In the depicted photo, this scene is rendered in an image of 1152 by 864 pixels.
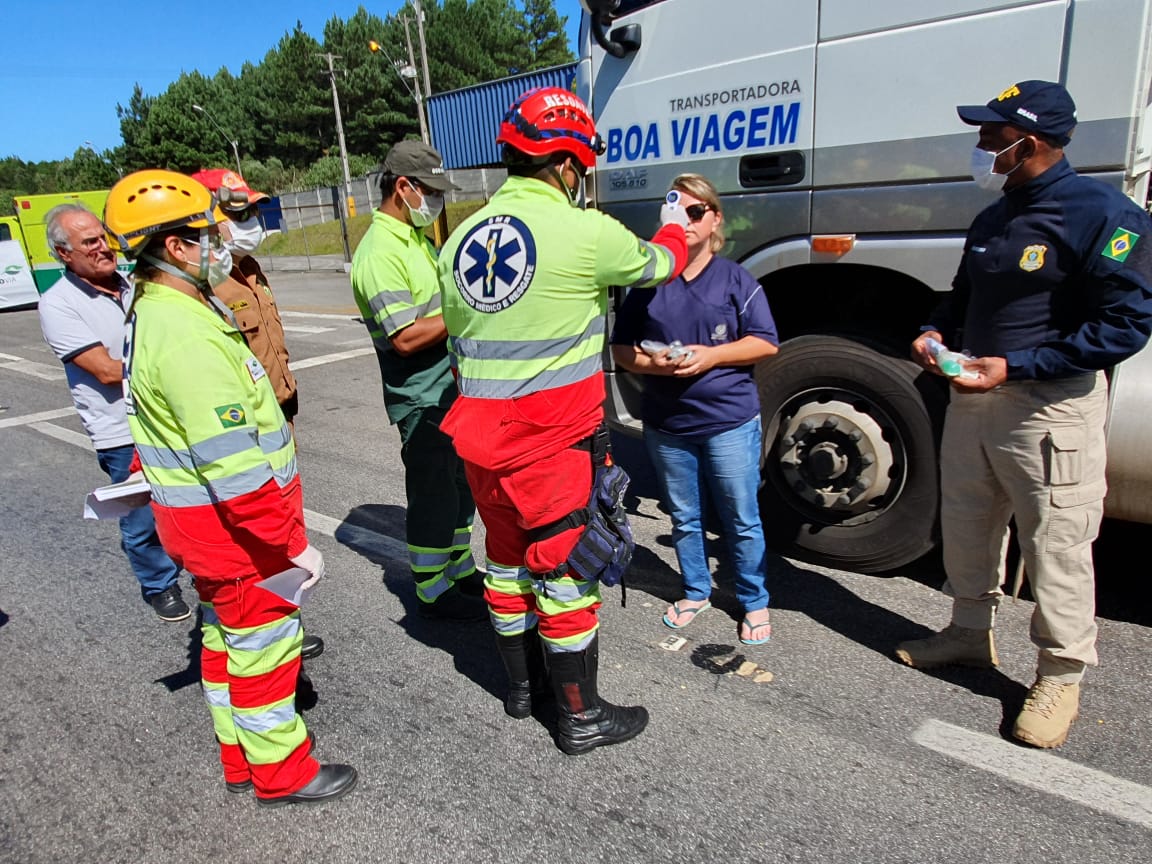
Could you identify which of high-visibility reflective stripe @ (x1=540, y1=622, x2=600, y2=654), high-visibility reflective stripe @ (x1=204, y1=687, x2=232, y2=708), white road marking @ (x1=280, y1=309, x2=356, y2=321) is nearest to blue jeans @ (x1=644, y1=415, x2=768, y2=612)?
high-visibility reflective stripe @ (x1=540, y1=622, x2=600, y2=654)

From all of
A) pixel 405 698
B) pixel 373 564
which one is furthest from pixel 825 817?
pixel 373 564

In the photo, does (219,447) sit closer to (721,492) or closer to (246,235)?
(246,235)

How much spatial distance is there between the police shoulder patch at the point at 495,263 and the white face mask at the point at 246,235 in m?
1.18

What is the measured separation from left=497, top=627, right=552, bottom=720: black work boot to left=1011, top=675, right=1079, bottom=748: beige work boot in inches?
61.5

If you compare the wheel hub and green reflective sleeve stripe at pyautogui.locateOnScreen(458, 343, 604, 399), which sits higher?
green reflective sleeve stripe at pyautogui.locateOnScreen(458, 343, 604, 399)

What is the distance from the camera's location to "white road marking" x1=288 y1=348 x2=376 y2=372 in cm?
976

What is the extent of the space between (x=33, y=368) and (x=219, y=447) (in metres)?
10.8

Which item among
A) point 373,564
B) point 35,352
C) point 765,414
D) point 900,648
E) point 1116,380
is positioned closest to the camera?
point 1116,380

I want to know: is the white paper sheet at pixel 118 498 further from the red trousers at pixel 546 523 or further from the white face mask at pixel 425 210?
the white face mask at pixel 425 210

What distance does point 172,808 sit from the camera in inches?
99.1

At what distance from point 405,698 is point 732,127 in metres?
2.73

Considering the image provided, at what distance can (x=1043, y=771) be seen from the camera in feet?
7.98

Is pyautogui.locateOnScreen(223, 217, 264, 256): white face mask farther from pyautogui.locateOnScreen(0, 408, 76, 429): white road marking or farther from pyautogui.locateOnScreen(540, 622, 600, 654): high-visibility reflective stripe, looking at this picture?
pyautogui.locateOnScreen(0, 408, 76, 429): white road marking

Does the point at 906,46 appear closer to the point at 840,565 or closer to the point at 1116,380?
the point at 1116,380
